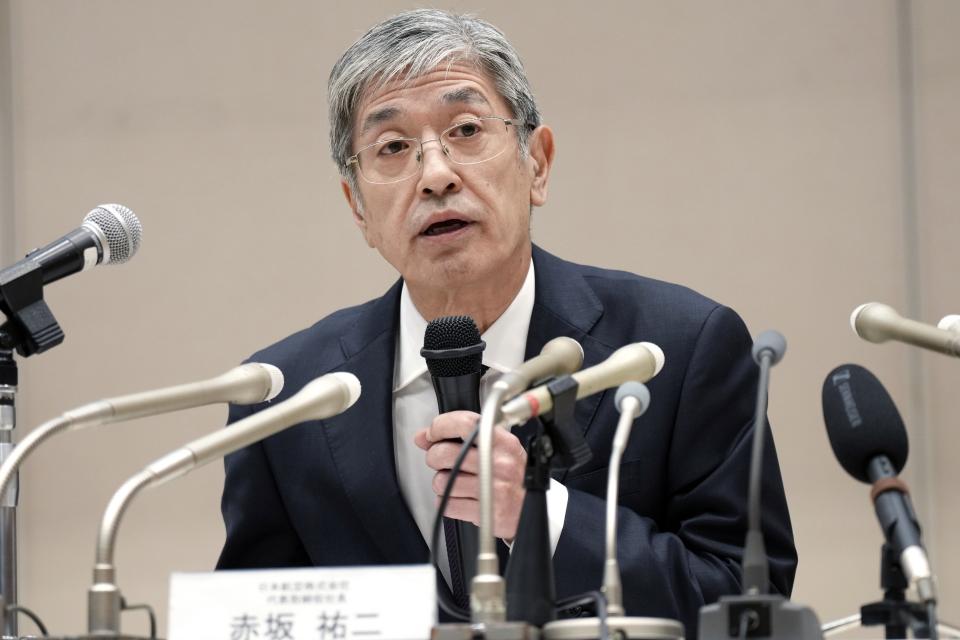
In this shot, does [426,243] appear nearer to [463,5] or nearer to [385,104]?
[385,104]

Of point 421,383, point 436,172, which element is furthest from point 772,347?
point 421,383

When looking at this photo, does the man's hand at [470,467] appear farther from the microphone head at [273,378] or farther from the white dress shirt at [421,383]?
the white dress shirt at [421,383]

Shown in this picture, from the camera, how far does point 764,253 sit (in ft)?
12.6

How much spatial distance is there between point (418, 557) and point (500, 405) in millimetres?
951

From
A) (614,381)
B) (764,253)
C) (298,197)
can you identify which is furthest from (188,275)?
(614,381)

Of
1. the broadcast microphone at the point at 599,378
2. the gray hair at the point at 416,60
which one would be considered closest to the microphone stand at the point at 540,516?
the broadcast microphone at the point at 599,378

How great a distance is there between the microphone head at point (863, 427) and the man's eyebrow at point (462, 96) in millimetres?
1092

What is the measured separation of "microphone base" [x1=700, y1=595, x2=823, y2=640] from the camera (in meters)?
1.29

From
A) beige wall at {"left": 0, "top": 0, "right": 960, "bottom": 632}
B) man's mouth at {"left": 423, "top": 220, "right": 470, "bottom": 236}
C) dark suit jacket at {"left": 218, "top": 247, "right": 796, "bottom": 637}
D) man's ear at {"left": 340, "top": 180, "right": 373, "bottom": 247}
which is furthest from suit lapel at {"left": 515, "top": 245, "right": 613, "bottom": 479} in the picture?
beige wall at {"left": 0, "top": 0, "right": 960, "bottom": 632}

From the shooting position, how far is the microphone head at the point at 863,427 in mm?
1415

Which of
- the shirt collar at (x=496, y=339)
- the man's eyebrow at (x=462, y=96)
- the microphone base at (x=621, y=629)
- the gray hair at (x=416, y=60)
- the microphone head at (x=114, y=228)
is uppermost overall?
the gray hair at (x=416, y=60)

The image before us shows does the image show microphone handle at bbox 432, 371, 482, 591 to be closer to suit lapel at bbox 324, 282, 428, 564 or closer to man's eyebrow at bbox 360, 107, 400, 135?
suit lapel at bbox 324, 282, 428, 564

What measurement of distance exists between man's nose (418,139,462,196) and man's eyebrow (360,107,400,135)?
80mm

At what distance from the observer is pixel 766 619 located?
1.30 m
